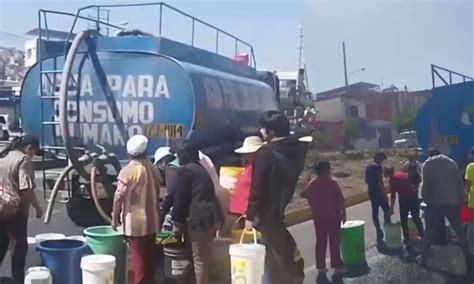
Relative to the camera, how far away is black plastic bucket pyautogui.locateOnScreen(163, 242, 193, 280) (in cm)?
415

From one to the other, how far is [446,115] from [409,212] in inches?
20.4

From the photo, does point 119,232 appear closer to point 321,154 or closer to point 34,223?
point 34,223

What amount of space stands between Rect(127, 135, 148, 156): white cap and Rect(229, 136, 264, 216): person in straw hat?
0.59m

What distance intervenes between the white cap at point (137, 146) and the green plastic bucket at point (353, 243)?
1.30 meters

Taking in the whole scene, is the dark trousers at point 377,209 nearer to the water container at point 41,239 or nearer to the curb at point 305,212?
the curb at point 305,212

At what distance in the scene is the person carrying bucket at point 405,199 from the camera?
3484mm

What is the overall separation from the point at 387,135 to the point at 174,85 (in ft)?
4.79

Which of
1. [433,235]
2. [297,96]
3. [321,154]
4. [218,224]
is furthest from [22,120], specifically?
[433,235]

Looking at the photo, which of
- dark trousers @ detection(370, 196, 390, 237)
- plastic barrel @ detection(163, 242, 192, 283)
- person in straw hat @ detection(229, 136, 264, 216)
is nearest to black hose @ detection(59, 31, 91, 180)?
plastic barrel @ detection(163, 242, 192, 283)

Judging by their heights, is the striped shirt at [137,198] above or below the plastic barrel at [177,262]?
above

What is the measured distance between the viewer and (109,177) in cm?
450

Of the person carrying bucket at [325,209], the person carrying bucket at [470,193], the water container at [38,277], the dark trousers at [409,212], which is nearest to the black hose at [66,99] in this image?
the water container at [38,277]

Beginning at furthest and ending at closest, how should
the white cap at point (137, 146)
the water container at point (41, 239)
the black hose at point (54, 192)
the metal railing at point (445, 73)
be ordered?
the black hose at point (54, 192) → the water container at point (41, 239) → the white cap at point (137, 146) → the metal railing at point (445, 73)

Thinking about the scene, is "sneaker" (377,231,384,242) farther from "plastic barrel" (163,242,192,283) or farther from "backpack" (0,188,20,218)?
"backpack" (0,188,20,218)
